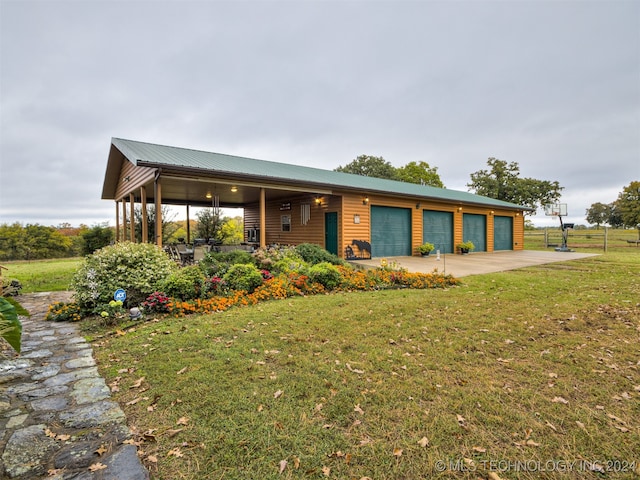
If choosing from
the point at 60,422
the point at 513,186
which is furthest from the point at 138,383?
the point at 513,186

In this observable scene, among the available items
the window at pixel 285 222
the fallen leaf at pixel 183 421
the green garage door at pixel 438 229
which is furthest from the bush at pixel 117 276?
the green garage door at pixel 438 229

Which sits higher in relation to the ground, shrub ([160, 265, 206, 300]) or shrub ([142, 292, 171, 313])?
shrub ([160, 265, 206, 300])

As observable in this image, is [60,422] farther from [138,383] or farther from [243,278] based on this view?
[243,278]

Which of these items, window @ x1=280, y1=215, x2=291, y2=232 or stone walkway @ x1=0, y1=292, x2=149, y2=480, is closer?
stone walkway @ x1=0, y1=292, x2=149, y2=480

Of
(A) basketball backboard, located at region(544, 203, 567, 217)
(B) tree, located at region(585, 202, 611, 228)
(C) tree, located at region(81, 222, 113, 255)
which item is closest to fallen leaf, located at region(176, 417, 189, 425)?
(C) tree, located at region(81, 222, 113, 255)

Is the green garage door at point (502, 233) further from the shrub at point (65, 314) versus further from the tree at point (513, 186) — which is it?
the shrub at point (65, 314)

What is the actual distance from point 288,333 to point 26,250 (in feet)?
65.7

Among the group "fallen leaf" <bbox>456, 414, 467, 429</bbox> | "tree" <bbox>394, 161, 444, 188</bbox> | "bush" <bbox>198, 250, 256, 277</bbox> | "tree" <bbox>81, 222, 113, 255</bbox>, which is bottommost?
"fallen leaf" <bbox>456, 414, 467, 429</bbox>

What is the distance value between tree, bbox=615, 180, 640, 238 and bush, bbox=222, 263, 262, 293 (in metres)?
34.0

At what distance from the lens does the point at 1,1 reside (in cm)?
842

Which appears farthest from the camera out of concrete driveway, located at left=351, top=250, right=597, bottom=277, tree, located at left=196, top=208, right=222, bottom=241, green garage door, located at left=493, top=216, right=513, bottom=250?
green garage door, located at left=493, top=216, right=513, bottom=250

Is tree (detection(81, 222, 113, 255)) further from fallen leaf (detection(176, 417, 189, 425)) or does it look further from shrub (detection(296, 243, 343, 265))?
fallen leaf (detection(176, 417, 189, 425))

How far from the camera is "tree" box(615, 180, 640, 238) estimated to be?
2545 cm

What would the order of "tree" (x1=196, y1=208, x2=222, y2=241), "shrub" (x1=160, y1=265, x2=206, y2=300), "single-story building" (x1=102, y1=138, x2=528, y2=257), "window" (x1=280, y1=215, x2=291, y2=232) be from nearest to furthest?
"shrub" (x1=160, y1=265, x2=206, y2=300) → "single-story building" (x1=102, y1=138, x2=528, y2=257) → "tree" (x1=196, y1=208, x2=222, y2=241) → "window" (x1=280, y1=215, x2=291, y2=232)
